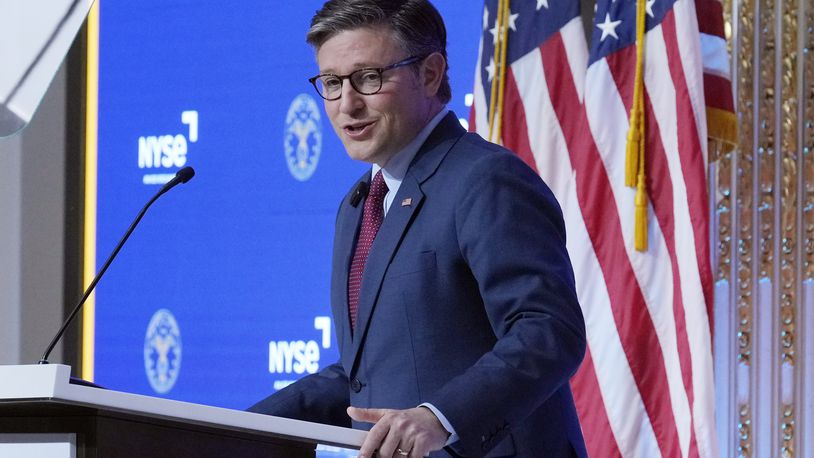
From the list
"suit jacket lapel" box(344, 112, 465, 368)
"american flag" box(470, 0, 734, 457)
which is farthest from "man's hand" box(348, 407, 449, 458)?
"american flag" box(470, 0, 734, 457)

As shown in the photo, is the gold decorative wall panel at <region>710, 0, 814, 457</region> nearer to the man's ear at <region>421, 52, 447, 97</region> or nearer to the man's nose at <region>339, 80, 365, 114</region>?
the man's ear at <region>421, 52, 447, 97</region>

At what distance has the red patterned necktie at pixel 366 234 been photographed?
7.04 feet

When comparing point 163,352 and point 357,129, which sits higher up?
point 357,129

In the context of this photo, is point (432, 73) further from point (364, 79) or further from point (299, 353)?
point (299, 353)

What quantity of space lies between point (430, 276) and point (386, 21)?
0.53 m

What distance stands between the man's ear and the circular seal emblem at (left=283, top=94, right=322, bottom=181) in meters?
2.16

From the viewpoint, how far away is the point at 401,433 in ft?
5.15

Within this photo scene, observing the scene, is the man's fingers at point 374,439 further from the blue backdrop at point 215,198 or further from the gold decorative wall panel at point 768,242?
the blue backdrop at point 215,198

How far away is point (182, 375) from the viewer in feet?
15.2

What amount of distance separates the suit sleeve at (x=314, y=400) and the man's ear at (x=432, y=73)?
0.57 metres

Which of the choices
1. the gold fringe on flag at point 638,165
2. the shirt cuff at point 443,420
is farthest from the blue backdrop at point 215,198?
the shirt cuff at point 443,420

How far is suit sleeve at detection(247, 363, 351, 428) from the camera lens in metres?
2.12

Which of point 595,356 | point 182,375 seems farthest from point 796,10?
point 182,375

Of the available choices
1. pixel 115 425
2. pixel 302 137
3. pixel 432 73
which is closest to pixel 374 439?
pixel 115 425
